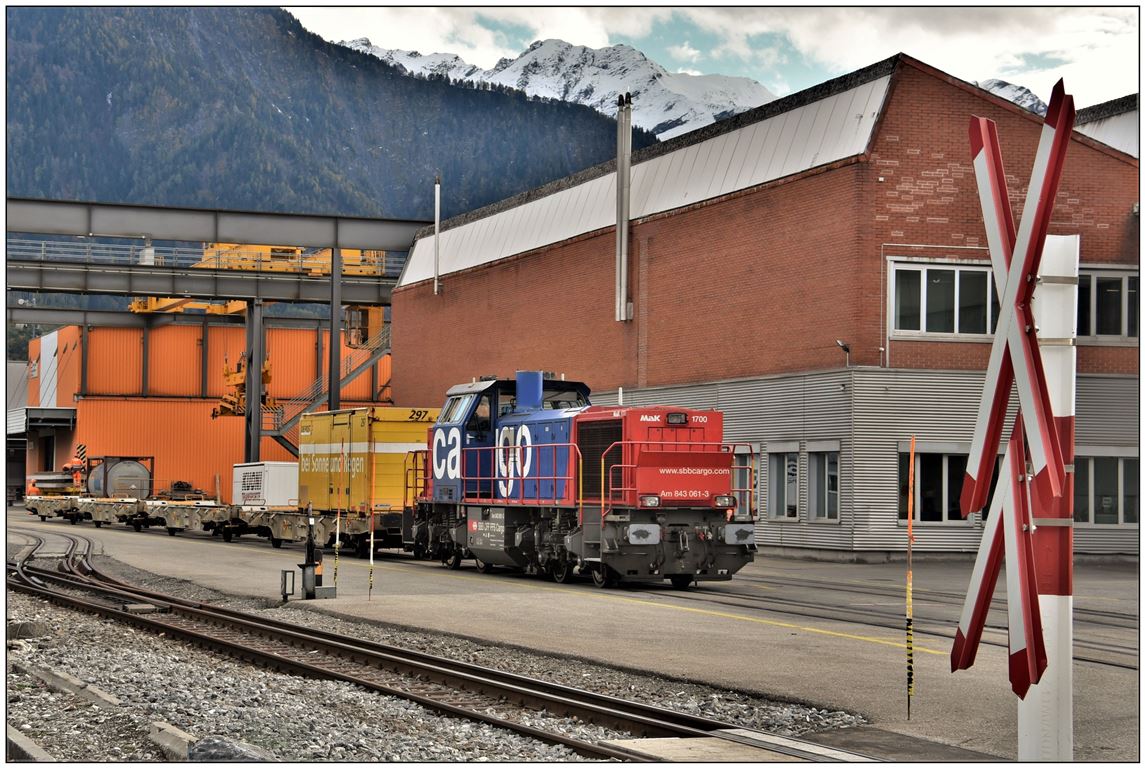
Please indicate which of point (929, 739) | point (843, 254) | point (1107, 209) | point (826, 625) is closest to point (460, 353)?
point (843, 254)

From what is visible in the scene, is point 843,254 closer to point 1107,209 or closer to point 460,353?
point 1107,209

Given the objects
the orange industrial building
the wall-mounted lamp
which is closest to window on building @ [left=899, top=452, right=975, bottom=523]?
the wall-mounted lamp

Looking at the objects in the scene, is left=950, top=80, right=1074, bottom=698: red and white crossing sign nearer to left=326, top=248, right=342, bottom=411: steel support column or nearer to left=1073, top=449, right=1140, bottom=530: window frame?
left=1073, top=449, right=1140, bottom=530: window frame

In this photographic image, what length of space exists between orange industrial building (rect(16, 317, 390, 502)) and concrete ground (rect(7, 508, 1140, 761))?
37248 mm

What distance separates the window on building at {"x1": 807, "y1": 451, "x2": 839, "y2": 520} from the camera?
104 feet

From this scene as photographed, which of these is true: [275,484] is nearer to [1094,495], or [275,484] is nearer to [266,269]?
[266,269]

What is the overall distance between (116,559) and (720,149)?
19.1 m

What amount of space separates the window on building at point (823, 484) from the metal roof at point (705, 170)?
711 centimetres

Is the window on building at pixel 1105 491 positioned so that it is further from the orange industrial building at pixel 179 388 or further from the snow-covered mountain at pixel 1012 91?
the orange industrial building at pixel 179 388

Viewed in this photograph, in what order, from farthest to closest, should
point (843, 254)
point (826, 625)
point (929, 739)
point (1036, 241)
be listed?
point (843, 254), point (826, 625), point (929, 739), point (1036, 241)

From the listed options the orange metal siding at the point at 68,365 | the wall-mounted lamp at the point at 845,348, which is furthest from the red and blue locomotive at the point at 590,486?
the orange metal siding at the point at 68,365

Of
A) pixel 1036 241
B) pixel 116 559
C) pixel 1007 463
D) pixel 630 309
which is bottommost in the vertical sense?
pixel 116 559

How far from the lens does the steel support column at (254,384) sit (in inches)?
2189

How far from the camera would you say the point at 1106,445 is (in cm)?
3203
